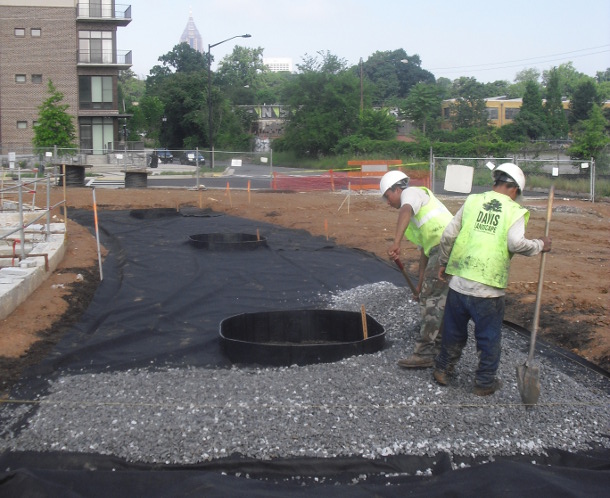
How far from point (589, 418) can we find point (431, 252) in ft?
5.99

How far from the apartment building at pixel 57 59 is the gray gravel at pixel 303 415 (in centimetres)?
4238

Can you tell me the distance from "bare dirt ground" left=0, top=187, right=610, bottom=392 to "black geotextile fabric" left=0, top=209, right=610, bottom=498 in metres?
0.34

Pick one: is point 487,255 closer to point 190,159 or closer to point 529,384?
point 529,384

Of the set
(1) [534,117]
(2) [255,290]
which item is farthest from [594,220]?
(1) [534,117]

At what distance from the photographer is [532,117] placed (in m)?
62.6

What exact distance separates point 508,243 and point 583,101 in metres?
70.2

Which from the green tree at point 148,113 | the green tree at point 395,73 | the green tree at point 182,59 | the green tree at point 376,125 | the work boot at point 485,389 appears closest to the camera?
the work boot at point 485,389

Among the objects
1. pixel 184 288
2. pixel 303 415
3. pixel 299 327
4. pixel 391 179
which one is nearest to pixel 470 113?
pixel 184 288

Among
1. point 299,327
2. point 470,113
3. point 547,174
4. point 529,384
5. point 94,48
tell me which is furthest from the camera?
point 470,113

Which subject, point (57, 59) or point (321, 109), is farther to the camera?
point (321, 109)

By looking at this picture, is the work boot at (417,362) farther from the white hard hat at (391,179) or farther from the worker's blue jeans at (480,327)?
the white hard hat at (391,179)

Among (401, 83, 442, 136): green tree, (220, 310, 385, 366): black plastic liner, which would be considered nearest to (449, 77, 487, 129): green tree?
(401, 83, 442, 136): green tree

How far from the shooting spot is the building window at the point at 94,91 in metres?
46.2

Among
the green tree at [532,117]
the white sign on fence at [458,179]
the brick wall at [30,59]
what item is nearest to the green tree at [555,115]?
the green tree at [532,117]
